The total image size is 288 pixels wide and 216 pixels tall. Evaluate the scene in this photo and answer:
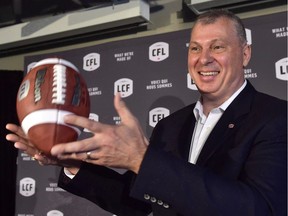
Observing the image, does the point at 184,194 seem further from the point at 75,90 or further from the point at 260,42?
the point at 260,42

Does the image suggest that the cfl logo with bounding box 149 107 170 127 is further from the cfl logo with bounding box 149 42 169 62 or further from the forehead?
the forehead

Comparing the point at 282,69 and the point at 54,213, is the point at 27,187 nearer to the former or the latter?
the point at 54,213

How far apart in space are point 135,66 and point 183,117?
3.27 feet

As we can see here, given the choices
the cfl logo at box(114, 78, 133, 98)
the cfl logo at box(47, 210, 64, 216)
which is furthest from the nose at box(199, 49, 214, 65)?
the cfl logo at box(47, 210, 64, 216)

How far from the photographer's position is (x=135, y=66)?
2.24 metres

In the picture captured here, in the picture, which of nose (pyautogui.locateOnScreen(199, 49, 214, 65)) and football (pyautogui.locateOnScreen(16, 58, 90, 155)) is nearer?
football (pyautogui.locateOnScreen(16, 58, 90, 155))

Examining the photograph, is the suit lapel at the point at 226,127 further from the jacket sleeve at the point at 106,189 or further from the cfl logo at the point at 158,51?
the cfl logo at the point at 158,51

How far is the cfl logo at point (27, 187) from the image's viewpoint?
2416 millimetres

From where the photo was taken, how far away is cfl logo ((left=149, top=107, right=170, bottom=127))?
212cm

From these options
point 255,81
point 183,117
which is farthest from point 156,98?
point 183,117

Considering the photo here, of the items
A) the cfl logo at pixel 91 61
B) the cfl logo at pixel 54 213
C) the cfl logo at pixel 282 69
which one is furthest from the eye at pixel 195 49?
the cfl logo at pixel 54 213

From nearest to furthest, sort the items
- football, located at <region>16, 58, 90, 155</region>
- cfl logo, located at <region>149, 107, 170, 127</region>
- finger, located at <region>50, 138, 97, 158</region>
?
finger, located at <region>50, 138, 97, 158</region> → football, located at <region>16, 58, 90, 155</region> → cfl logo, located at <region>149, 107, 170, 127</region>

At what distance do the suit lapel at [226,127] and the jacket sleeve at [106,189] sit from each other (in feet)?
0.79

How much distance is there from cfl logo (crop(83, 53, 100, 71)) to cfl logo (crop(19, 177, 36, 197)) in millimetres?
777
